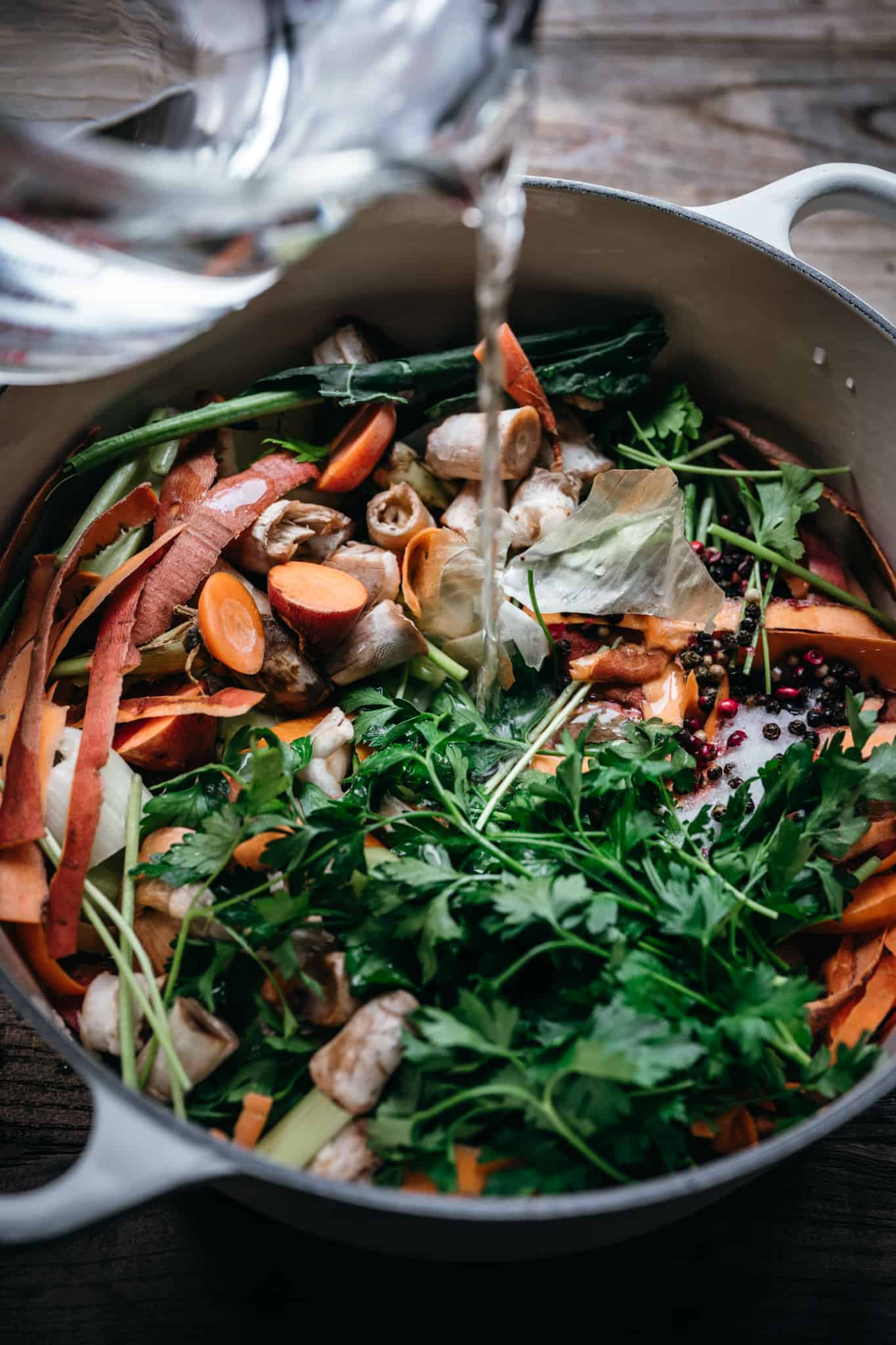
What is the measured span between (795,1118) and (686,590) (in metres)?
0.69

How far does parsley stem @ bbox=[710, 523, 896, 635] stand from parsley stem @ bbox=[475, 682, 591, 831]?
33cm

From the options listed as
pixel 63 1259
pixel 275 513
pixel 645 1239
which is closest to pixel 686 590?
pixel 275 513

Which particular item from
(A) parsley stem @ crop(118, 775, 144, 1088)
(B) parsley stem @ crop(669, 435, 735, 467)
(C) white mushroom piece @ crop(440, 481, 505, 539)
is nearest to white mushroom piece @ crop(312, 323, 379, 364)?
(C) white mushroom piece @ crop(440, 481, 505, 539)

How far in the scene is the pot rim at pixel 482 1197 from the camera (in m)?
0.80

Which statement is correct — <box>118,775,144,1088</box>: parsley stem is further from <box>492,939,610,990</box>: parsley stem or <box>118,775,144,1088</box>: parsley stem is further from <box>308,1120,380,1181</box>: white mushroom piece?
<box>492,939,610,990</box>: parsley stem

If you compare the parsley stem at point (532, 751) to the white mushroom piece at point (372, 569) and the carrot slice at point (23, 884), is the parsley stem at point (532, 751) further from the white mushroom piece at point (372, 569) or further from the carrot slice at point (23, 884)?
the carrot slice at point (23, 884)

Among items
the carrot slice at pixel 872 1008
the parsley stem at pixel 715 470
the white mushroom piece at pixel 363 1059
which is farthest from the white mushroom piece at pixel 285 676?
the carrot slice at pixel 872 1008

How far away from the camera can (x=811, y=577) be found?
145cm

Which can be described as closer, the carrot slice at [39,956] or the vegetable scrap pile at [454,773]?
the vegetable scrap pile at [454,773]

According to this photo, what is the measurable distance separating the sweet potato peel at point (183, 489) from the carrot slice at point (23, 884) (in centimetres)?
48

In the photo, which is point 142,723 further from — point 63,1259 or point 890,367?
point 890,367

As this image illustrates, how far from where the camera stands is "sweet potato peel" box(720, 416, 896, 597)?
1.46 meters

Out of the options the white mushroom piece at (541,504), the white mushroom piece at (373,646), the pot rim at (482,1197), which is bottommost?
the pot rim at (482,1197)

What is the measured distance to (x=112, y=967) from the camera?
3.80ft
